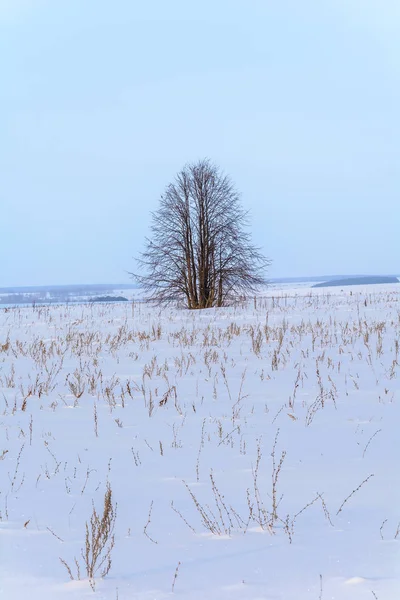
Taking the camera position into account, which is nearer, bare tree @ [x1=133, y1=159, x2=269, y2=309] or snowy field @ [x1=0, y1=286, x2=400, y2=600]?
snowy field @ [x1=0, y1=286, x2=400, y2=600]

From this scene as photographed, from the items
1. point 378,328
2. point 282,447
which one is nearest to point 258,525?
point 282,447

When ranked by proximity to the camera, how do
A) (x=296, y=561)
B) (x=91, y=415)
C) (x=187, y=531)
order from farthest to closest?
1. (x=91, y=415)
2. (x=187, y=531)
3. (x=296, y=561)

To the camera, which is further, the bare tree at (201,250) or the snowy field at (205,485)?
the bare tree at (201,250)

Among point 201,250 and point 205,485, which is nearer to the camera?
point 205,485

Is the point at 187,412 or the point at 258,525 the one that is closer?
the point at 258,525

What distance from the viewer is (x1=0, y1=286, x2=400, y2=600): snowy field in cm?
212

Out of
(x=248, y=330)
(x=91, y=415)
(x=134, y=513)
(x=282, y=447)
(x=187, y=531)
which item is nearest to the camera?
(x=187, y=531)

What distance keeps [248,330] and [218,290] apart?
63.4 feet

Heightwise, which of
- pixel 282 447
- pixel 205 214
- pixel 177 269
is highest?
pixel 205 214

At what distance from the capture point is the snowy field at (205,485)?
6.97ft

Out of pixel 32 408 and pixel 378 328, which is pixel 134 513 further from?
pixel 378 328

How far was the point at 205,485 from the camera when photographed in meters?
3.19

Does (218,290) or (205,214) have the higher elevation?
(205,214)

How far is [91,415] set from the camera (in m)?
5.10
